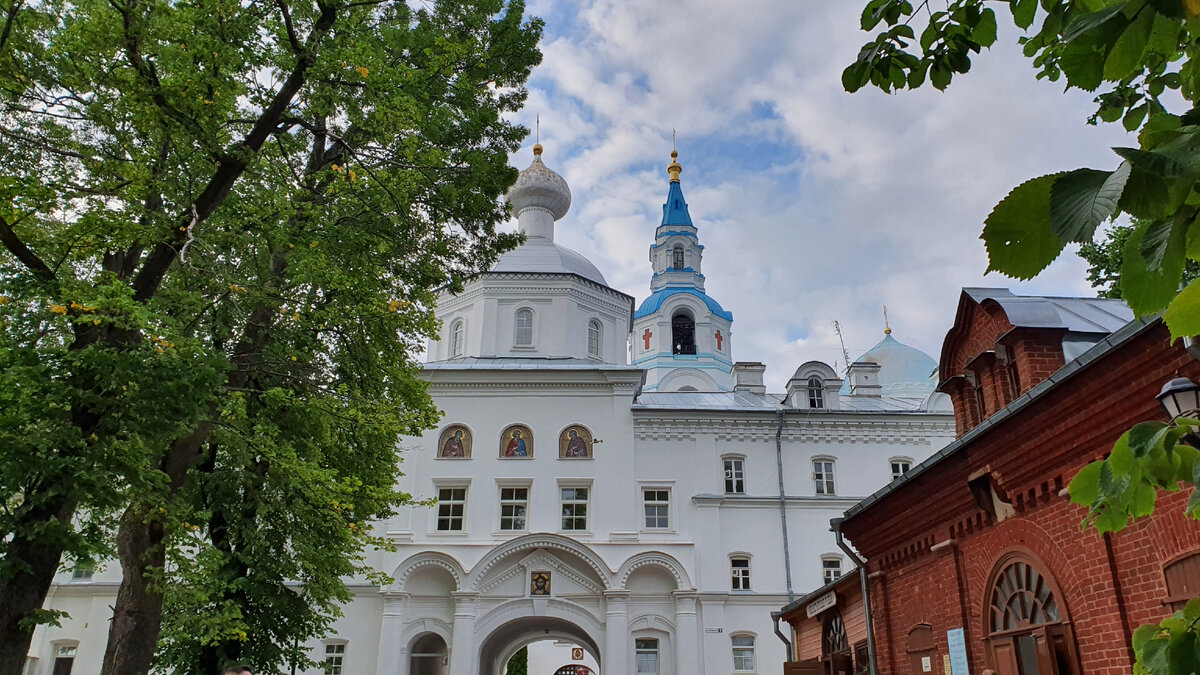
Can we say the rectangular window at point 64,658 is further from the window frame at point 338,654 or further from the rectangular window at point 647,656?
the rectangular window at point 647,656

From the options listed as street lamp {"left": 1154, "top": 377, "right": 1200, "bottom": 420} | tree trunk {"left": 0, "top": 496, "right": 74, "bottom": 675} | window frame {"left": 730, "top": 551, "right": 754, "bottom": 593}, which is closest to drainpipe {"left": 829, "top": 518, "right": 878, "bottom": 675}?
street lamp {"left": 1154, "top": 377, "right": 1200, "bottom": 420}

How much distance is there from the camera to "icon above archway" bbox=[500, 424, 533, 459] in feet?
88.8

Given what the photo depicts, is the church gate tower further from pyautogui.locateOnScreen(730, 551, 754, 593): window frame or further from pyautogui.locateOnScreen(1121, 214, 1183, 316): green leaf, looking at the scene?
pyautogui.locateOnScreen(1121, 214, 1183, 316): green leaf

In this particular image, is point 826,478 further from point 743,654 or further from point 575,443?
point 575,443

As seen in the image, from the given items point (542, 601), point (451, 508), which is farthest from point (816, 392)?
point (451, 508)

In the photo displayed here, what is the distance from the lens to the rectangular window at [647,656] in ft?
80.9

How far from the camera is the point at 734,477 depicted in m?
27.8

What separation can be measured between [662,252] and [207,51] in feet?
133

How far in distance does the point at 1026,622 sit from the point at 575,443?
19614mm

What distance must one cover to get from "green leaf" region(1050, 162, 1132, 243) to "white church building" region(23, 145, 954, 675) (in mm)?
23314

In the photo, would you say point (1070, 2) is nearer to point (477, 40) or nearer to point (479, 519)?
point (477, 40)

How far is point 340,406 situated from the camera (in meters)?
11.8

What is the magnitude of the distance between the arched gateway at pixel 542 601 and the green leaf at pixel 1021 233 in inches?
966

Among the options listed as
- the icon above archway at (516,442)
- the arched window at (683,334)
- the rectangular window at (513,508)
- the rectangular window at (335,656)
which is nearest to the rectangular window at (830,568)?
the rectangular window at (513,508)
